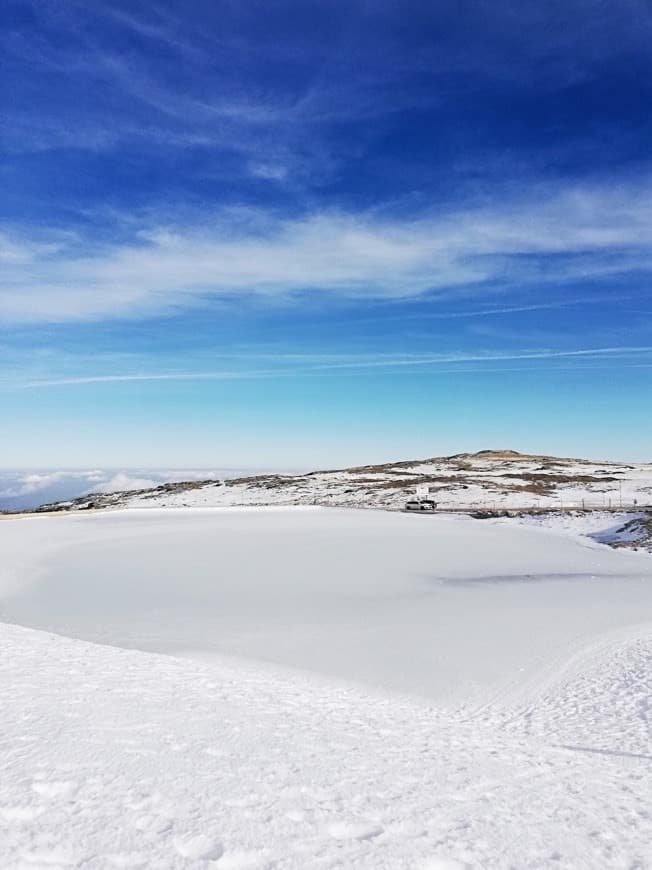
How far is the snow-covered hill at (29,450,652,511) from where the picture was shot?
174 ft

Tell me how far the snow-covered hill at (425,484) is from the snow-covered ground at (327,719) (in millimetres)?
33282

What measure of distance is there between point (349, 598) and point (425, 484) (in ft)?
149

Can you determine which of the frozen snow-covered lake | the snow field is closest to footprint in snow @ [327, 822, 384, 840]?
the snow field

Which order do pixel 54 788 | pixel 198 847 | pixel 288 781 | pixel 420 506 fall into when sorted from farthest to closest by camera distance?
pixel 420 506 < pixel 288 781 < pixel 54 788 < pixel 198 847

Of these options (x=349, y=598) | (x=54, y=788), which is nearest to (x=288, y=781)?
(x=54, y=788)

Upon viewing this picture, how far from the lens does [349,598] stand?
16.6 metres

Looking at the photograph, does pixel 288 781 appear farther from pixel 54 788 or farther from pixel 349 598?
pixel 349 598

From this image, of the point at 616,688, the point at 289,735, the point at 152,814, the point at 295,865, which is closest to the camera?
the point at 295,865

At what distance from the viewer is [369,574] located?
2044cm

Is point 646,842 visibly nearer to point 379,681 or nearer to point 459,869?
point 459,869

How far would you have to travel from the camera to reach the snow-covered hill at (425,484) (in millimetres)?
53062

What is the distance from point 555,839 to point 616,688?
5.93 metres

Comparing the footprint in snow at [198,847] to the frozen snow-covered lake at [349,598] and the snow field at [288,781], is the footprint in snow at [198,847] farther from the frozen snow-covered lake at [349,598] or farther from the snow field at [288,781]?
the frozen snow-covered lake at [349,598]

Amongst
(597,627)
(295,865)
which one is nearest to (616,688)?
(597,627)
